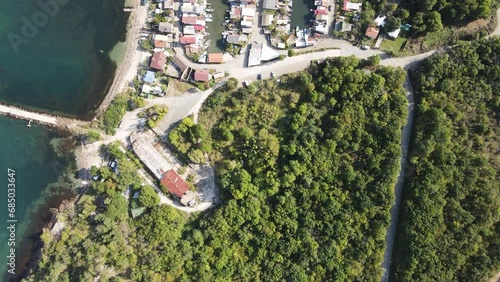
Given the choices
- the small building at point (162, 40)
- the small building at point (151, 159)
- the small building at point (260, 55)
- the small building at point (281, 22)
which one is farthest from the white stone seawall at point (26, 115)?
the small building at point (281, 22)

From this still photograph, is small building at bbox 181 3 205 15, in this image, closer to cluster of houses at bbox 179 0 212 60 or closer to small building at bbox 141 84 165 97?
cluster of houses at bbox 179 0 212 60

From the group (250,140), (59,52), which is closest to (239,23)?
(250,140)

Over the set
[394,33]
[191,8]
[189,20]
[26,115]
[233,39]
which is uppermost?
[191,8]

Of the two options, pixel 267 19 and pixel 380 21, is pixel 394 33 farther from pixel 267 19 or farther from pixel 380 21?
pixel 267 19

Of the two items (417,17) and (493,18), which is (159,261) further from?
(493,18)

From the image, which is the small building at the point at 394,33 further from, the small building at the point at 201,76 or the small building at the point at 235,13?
the small building at the point at 201,76

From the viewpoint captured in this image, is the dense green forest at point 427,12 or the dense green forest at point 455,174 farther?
the dense green forest at point 427,12

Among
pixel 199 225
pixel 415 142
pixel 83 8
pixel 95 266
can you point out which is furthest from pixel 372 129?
pixel 83 8
